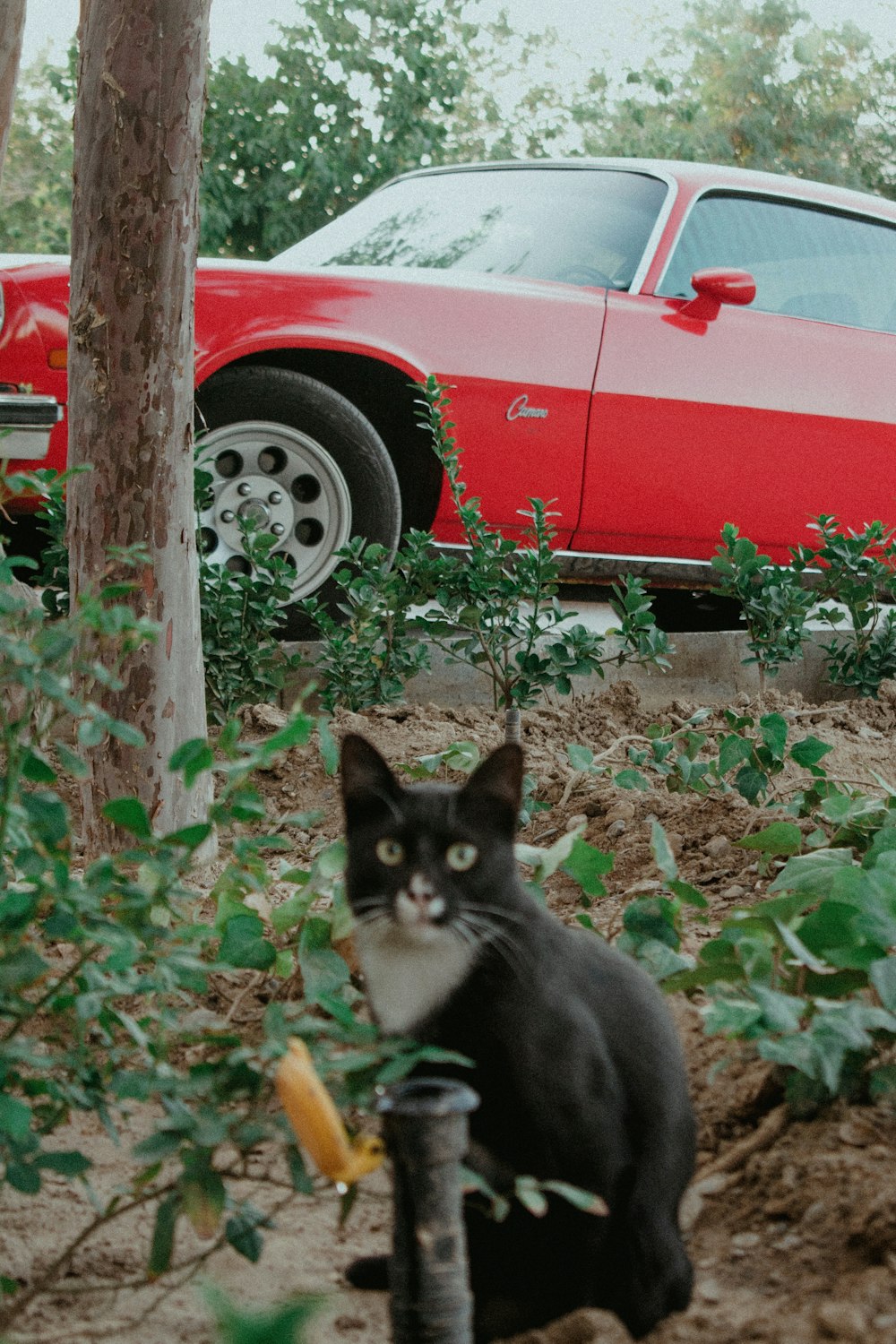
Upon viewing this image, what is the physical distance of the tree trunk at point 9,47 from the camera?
4.12 meters

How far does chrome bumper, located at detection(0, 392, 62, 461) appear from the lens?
14.0 feet

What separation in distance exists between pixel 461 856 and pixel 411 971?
0.49 feet

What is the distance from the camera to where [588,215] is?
221 inches

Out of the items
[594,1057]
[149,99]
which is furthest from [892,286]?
[594,1057]

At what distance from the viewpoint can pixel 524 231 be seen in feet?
18.3

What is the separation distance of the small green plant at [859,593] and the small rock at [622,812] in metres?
1.75

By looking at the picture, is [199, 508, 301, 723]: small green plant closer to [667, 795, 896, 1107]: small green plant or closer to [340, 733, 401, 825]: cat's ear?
[667, 795, 896, 1107]: small green plant

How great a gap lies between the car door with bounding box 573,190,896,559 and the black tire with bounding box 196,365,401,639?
3.25 feet

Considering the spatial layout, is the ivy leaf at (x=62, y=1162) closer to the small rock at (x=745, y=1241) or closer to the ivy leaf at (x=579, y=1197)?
the ivy leaf at (x=579, y=1197)

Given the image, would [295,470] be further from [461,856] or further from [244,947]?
[461,856]

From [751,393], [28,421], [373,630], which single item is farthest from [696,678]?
[28,421]

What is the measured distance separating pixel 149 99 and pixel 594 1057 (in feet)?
7.97

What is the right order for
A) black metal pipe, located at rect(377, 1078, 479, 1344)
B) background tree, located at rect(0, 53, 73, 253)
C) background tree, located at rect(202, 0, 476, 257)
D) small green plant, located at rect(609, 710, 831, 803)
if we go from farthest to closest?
background tree, located at rect(0, 53, 73, 253), background tree, located at rect(202, 0, 476, 257), small green plant, located at rect(609, 710, 831, 803), black metal pipe, located at rect(377, 1078, 479, 1344)

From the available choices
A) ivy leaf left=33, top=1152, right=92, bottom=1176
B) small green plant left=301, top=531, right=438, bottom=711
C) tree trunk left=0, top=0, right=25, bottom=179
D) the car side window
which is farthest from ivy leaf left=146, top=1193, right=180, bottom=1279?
the car side window
